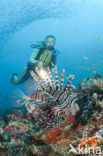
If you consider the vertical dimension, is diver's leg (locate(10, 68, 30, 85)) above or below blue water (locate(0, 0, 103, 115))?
below

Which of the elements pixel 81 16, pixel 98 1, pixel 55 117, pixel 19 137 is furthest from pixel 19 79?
pixel 81 16

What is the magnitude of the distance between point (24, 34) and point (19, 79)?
196 ft

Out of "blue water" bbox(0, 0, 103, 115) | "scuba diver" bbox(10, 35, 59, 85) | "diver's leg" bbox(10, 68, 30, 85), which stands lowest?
"diver's leg" bbox(10, 68, 30, 85)
